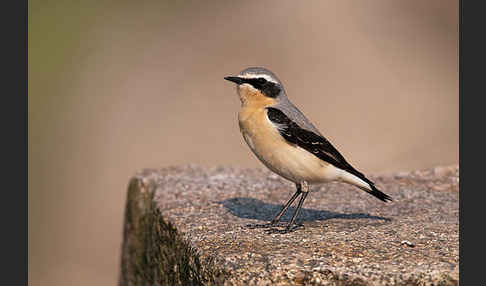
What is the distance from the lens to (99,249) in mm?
13914

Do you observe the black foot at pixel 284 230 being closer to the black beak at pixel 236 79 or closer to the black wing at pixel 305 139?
the black wing at pixel 305 139

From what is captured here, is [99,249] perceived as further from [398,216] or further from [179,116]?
[398,216]

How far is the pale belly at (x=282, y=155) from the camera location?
7.21 meters

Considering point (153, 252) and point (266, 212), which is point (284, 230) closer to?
point (266, 212)

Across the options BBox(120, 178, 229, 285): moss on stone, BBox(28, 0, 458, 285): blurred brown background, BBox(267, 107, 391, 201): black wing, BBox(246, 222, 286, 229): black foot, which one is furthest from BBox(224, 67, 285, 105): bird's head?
BBox(28, 0, 458, 285): blurred brown background

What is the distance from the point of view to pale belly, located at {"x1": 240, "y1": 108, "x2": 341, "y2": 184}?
23.7ft

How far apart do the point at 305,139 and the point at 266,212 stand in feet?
4.45

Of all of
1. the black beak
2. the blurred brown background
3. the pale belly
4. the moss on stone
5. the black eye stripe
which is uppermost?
the blurred brown background

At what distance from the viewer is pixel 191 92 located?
1677 cm

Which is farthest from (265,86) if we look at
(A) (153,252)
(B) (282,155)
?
(A) (153,252)

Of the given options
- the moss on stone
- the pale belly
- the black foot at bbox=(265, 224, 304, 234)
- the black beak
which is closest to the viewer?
the moss on stone

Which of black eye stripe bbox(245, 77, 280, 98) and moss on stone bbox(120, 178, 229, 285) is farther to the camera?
black eye stripe bbox(245, 77, 280, 98)

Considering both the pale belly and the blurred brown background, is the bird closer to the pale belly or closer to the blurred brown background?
the pale belly

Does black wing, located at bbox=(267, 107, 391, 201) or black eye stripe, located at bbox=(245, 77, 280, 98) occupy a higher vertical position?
black eye stripe, located at bbox=(245, 77, 280, 98)
